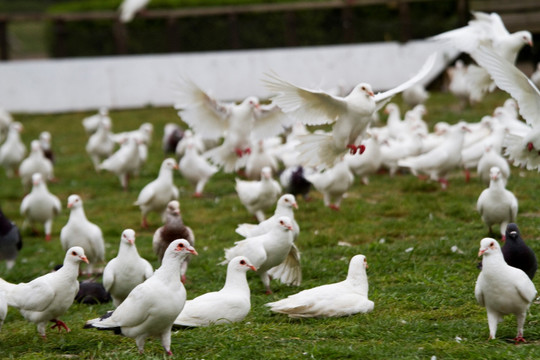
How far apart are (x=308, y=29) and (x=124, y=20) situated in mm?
4221

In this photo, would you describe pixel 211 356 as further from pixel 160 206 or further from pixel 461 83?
pixel 461 83

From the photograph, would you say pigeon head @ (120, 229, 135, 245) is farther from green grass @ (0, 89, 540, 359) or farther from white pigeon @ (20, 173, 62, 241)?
white pigeon @ (20, 173, 62, 241)

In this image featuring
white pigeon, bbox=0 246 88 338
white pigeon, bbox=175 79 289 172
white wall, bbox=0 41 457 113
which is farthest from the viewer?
white wall, bbox=0 41 457 113

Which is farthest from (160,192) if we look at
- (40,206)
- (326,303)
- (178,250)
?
(178,250)

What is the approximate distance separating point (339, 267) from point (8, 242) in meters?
3.53

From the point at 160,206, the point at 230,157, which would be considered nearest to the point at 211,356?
the point at 160,206

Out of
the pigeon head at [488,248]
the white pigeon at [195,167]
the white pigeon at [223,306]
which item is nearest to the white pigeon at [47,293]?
the white pigeon at [223,306]

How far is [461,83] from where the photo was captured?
17.3 m

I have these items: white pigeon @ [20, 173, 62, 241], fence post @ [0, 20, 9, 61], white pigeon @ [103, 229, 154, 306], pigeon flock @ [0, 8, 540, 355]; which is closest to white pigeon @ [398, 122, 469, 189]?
pigeon flock @ [0, 8, 540, 355]

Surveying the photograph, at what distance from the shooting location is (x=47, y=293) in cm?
632

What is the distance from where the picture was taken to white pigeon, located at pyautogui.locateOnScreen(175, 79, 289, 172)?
1121cm

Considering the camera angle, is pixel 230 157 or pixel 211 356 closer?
pixel 211 356

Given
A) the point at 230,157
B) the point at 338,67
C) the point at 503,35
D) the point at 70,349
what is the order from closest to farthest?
the point at 70,349
the point at 503,35
the point at 230,157
the point at 338,67

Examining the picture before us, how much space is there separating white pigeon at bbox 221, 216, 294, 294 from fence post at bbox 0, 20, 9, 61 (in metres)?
14.5
